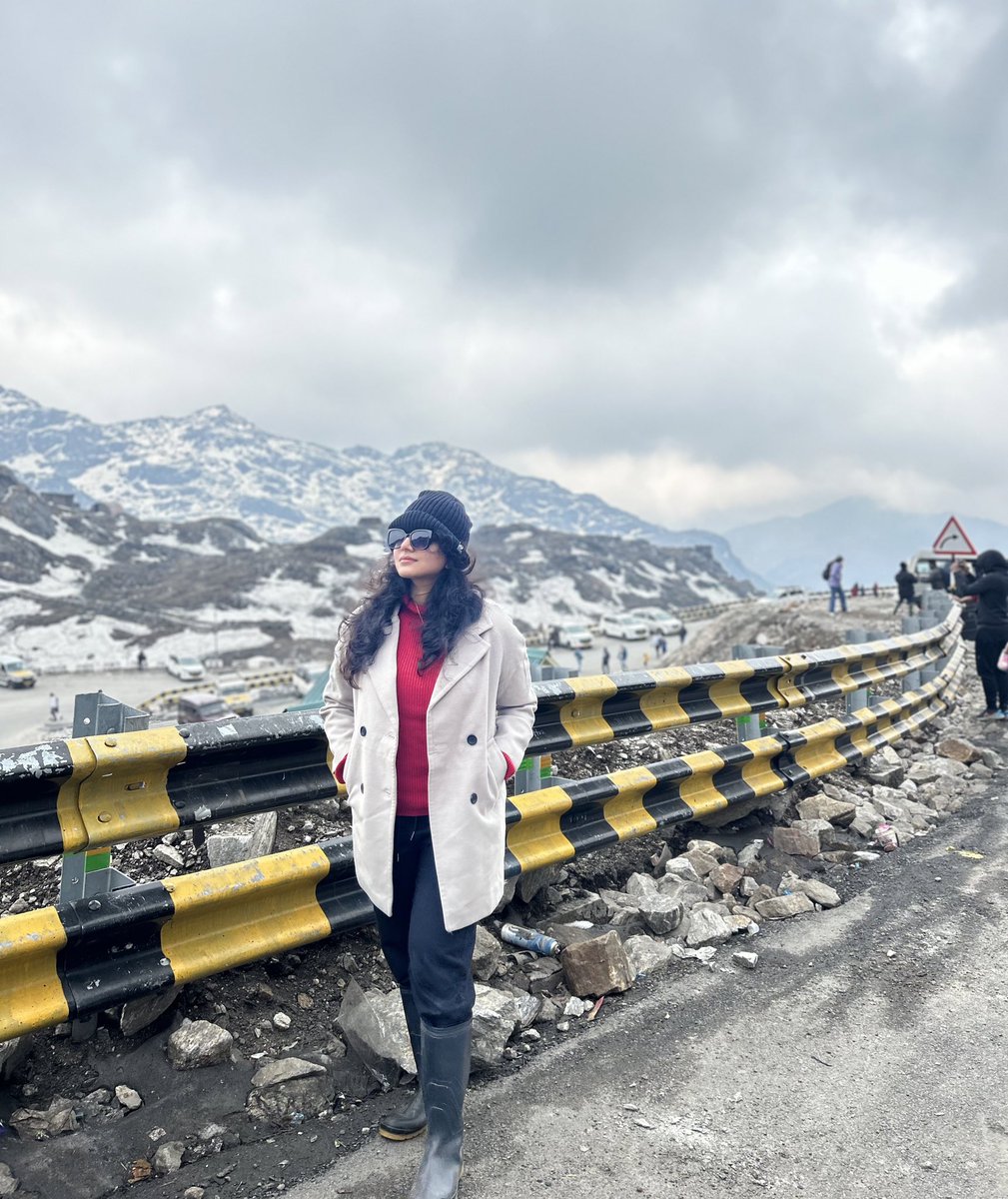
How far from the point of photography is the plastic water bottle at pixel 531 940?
384cm

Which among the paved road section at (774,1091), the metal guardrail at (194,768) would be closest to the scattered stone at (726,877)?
the paved road section at (774,1091)

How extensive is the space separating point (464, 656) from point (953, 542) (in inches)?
722

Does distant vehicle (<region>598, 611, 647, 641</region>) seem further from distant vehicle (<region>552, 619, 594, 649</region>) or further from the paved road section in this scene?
the paved road section

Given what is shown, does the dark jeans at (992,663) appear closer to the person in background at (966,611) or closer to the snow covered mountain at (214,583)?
the person in background at (966,611)

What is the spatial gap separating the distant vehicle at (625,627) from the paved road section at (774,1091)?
190 ft

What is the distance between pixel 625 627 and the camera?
6266 centimetres

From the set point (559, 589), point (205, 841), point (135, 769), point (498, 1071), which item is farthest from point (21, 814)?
point (559, 589)

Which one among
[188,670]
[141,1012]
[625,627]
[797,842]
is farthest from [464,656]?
[625,627]

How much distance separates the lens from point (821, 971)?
3.80 m

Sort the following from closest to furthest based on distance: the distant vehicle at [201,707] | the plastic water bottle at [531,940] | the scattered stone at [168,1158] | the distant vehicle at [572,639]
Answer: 1. the scattered stone at [168,1158]
2. the plastic water bottle at [531,940]
3. the distant vehicle at [201,707]
4. the distant vehicle at [572,639]

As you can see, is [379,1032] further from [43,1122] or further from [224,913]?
[43,1122]

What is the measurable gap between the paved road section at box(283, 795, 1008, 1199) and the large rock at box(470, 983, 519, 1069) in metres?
0.10

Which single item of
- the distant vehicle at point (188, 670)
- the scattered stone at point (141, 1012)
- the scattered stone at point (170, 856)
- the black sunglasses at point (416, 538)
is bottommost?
the distant vehicle at point (188, 670)

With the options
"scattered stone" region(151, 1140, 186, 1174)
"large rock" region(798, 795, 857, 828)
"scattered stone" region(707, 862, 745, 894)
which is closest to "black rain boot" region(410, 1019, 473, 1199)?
"scattered stone" region(151, 1140, 186, 1174)
